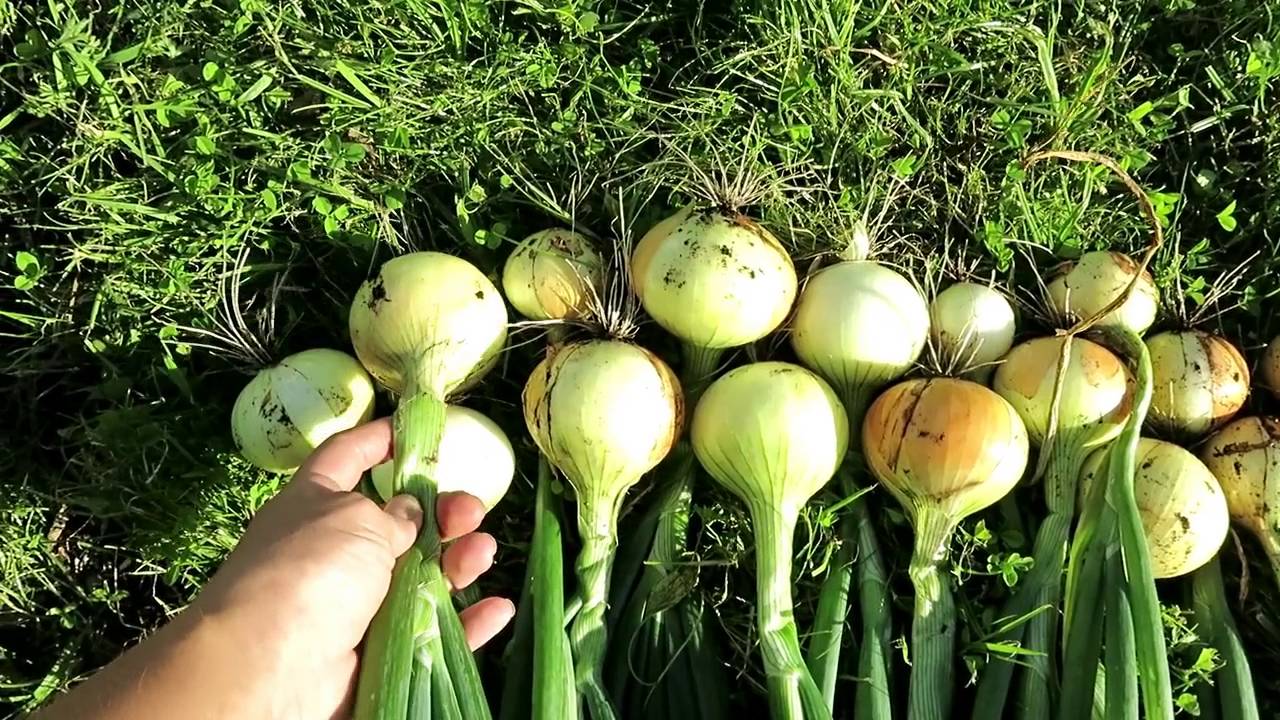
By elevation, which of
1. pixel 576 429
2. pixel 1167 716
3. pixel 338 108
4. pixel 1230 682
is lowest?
pixel 1230 682

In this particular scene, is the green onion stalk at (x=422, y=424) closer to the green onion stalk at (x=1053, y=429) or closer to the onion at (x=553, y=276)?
the onion at (x=553, y=276)

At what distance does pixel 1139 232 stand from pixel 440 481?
1.58m

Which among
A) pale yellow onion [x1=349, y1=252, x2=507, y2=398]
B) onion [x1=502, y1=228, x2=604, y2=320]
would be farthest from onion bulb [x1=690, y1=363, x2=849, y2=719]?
pale yellow onion [x1=349, y1=252, x2=507, y2=398]

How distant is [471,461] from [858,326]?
77 cm

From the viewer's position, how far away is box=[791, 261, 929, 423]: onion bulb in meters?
1.81

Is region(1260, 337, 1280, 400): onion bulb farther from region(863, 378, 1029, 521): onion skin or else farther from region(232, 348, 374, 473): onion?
region(232, 348, 374, 473): onion

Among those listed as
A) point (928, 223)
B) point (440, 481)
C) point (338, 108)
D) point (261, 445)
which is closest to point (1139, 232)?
point (928, 223)

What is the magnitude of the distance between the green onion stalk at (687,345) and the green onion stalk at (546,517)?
0.39ft

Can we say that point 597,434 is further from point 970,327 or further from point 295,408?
point 970,327

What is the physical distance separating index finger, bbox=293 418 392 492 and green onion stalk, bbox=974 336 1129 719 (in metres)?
1.18

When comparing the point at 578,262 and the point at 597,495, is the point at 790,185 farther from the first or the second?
the point at 597,495

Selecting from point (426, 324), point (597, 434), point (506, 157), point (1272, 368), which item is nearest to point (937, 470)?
point (597, 434)

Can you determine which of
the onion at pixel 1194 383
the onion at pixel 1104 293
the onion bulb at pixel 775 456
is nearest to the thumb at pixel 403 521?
the onion bulb at pixel 775 456

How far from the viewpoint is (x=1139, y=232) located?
211cm
